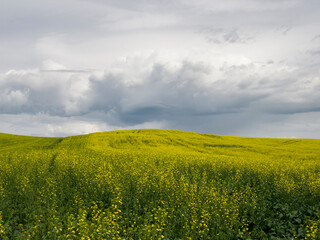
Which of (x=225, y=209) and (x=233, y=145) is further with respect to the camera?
(x=233, y=145)

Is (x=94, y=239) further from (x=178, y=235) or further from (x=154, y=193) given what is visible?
(x=154, y=193)

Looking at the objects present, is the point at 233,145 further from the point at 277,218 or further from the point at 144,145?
the point at 277,218

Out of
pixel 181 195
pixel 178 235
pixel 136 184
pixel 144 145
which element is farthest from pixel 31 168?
pixel 144 145

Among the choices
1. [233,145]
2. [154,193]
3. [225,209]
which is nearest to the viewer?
[225,209]

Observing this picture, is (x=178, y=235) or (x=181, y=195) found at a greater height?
(x=181, y=195)

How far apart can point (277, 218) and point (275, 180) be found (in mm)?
5203

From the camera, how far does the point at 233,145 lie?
48.2 meters

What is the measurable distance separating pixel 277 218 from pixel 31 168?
16.7 meters

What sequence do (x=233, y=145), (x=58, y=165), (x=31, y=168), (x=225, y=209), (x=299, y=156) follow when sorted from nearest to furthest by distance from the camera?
(x=225, y=209)
(x=31, y=168)
(x=58, y=165)
(x=299, y=156)
(x=233, y=145)

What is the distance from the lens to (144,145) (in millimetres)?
43812

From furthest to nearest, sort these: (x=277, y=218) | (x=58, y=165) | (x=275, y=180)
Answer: (x=58, y=165)
(x=275, y=180)
(x=277, y=218)

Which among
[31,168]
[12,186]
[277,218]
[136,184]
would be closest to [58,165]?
[31,168]

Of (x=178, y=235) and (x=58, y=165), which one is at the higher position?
(x=58, y=165)

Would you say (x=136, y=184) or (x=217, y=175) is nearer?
(x=136, y=184)
